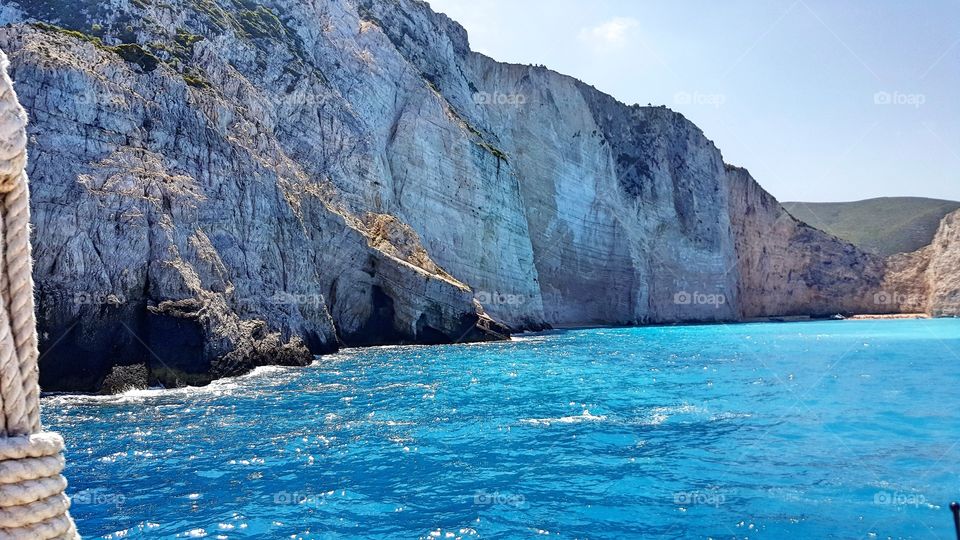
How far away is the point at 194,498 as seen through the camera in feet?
32.6

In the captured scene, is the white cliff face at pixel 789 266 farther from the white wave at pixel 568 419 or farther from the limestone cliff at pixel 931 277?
the white wave at pixel 568 419

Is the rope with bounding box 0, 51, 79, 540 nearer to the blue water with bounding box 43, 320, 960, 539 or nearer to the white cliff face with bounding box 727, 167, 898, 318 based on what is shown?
the blue water with bounding box 43, 320, 960, 539

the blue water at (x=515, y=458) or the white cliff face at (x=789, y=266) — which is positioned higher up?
the white cliff face at (x=789, y=266)

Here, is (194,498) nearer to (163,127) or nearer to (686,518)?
(686,518)

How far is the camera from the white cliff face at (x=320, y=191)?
21.5 m

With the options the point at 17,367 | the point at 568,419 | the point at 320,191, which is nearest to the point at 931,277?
the point at 320,191

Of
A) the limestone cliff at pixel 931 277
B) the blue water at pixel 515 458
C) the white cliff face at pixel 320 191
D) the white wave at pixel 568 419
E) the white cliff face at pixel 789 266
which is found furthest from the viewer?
the white cliff face at pixel 789 266

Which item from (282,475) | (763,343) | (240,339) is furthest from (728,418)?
(763,343)

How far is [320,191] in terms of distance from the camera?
123 ft

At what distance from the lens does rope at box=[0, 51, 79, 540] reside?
3010 millimetres

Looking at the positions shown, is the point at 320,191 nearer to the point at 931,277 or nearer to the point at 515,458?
the point at 515,458

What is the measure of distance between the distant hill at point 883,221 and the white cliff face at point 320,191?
69470 mm

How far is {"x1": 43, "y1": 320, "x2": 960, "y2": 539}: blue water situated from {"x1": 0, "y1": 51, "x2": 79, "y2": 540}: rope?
5862 mm

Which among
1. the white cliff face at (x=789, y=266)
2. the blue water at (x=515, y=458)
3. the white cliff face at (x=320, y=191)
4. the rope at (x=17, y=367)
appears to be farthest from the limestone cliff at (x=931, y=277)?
the rope at (x=17, y=367)
